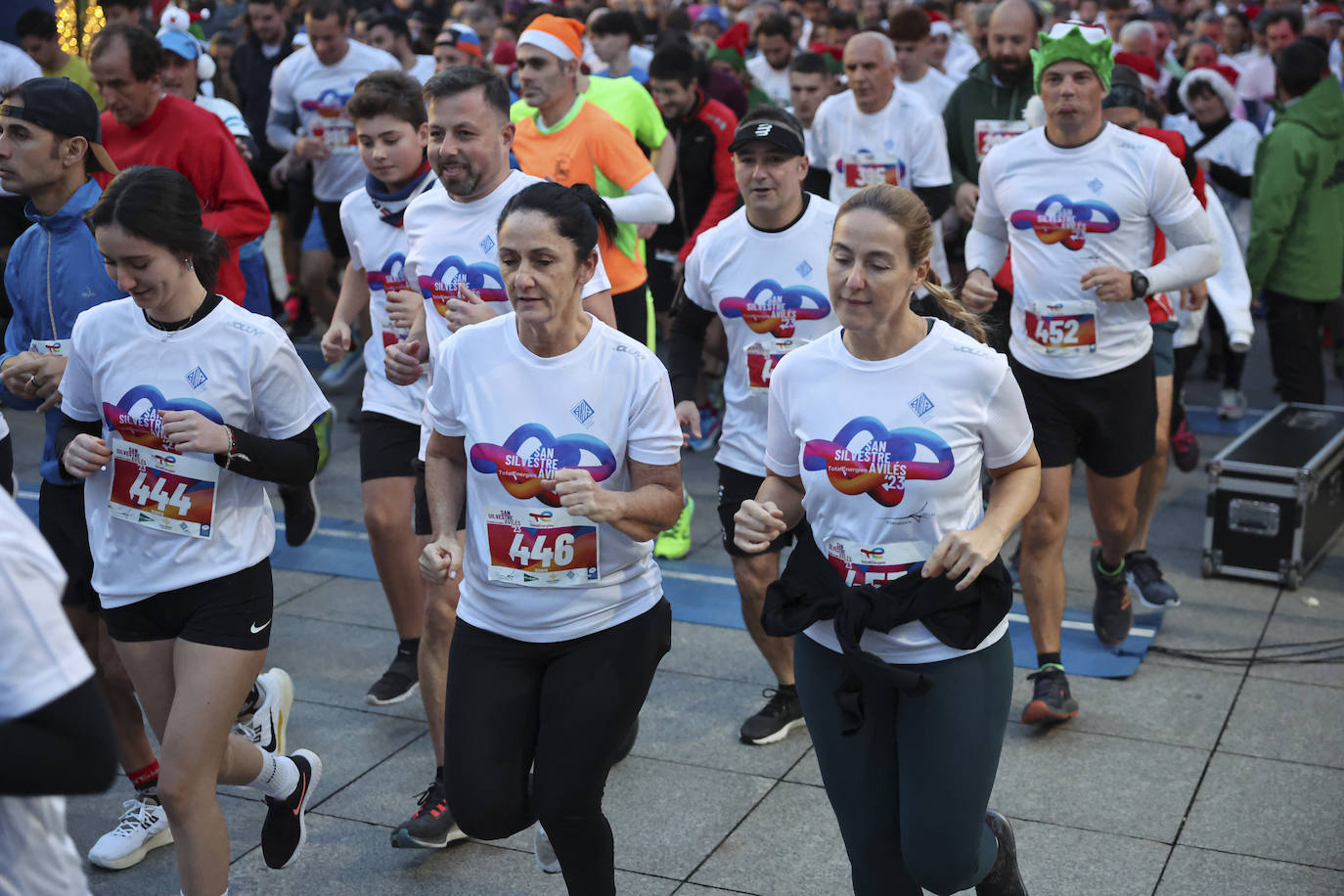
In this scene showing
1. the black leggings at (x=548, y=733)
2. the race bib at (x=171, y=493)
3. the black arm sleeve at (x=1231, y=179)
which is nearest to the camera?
the black leggings at (x=548, y=733)

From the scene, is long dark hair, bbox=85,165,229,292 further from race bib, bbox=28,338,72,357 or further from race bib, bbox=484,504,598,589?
race bib, bbox=484,504,598,589

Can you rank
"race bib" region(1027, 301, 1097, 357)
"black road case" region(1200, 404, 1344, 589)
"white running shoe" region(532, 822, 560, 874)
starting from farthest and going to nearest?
"black road case" region(1200, 404, 1344, 589), "race bib" region(1027, 301, 1097, 357), "white running shoe" region(532, 822, 560, 874)

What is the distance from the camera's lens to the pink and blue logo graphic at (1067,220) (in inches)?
204

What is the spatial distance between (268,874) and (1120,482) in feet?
11.1

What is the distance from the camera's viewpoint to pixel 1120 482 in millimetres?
5520

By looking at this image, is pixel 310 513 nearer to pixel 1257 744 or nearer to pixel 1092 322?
pixel 1092 322

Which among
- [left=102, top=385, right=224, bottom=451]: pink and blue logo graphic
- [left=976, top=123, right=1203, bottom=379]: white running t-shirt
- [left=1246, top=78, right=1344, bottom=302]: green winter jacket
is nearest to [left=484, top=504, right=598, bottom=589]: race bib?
[left=102, top=385, right=224, bottom=451]: pink and blue logo graphic

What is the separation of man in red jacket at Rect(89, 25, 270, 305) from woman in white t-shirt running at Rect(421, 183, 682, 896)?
2420mm

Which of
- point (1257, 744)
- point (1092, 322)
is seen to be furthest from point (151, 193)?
point (1257, 744)

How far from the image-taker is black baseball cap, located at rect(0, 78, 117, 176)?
4.24m

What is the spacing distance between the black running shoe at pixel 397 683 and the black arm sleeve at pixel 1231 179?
692 cm

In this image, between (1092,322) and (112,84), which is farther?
(112,84)

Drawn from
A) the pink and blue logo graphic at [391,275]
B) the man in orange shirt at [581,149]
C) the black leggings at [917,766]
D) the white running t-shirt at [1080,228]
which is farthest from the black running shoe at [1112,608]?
the pink and blue logo graphic at [391,275]

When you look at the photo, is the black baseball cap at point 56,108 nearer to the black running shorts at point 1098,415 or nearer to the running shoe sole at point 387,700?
the running shoe sole at point 387,700
